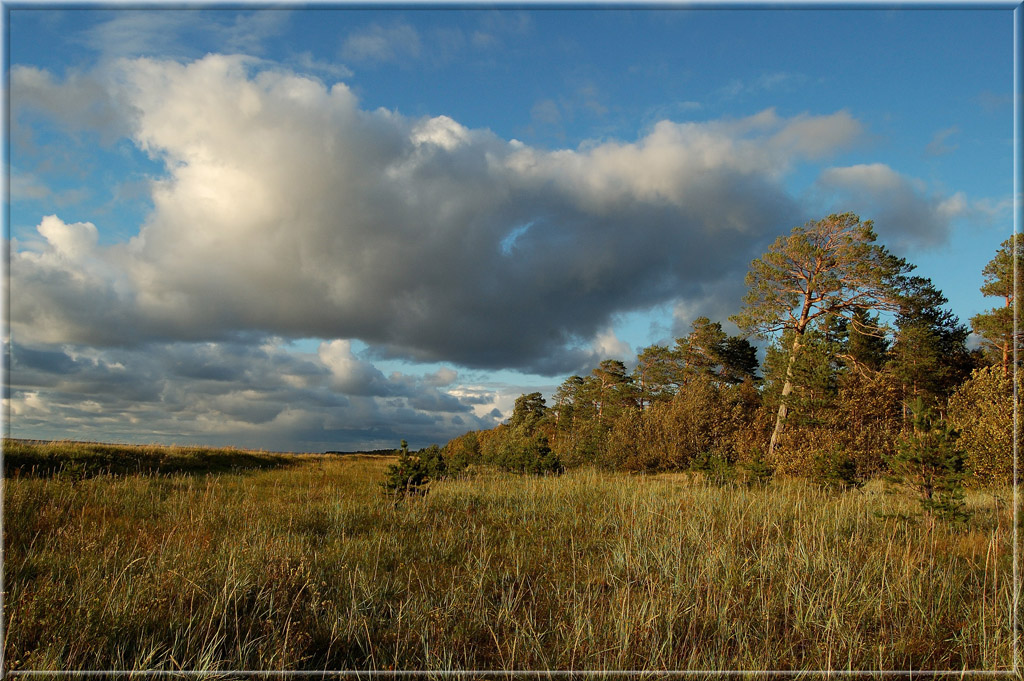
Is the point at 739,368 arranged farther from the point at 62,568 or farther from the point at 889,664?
the point at 62,568

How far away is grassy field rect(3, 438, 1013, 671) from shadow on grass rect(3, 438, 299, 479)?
1106 cm

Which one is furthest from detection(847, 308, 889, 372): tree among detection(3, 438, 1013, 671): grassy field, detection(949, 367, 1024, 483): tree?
detection(3, 438, 1013, 671): grassy field

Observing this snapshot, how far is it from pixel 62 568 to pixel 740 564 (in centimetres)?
717

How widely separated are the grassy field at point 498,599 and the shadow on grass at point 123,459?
11.1 m

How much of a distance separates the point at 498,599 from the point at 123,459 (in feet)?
83.5

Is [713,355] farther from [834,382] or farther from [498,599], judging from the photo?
[498,599]

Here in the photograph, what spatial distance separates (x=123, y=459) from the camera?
2320 cm

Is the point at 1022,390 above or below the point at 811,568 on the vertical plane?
above

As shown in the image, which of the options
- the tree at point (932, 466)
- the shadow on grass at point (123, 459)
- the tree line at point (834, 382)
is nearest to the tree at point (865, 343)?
the tree line at point (834, 382)

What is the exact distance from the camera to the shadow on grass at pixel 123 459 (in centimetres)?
1842

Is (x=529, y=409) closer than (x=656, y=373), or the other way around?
(x=656, y=373)

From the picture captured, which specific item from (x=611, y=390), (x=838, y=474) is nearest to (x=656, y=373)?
(x=611, y=390)

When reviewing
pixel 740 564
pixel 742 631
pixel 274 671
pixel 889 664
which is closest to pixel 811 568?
pixel 740 564

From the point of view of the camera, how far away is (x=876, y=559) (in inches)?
235
